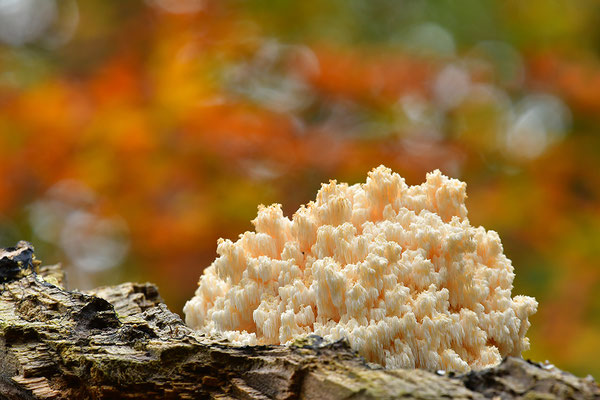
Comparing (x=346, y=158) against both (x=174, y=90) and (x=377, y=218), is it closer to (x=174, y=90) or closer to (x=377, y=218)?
(x=174, y=90)

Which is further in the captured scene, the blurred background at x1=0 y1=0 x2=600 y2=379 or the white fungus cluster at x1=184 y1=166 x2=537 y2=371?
the blurred background at x1=0 y1=0 x2=600 y2=379

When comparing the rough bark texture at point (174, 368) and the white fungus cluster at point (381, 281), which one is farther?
the white fungus cluster at point (381, 281)

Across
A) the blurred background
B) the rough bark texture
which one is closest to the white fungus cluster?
the rough bark texture

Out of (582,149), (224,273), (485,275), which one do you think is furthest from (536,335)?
(224,273)

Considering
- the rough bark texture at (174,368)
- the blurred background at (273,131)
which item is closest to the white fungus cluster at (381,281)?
the rough bark texture at (174,368)

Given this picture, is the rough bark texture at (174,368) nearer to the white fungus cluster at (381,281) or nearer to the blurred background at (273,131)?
the white fungus cluster at (381,281)

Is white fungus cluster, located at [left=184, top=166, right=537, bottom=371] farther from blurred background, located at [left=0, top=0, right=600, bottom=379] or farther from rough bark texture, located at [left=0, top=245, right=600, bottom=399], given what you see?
blurred background, located at [left=0, top=0, right=600, bottom=379]

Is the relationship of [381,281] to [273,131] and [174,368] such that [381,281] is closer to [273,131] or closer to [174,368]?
[174,368]
